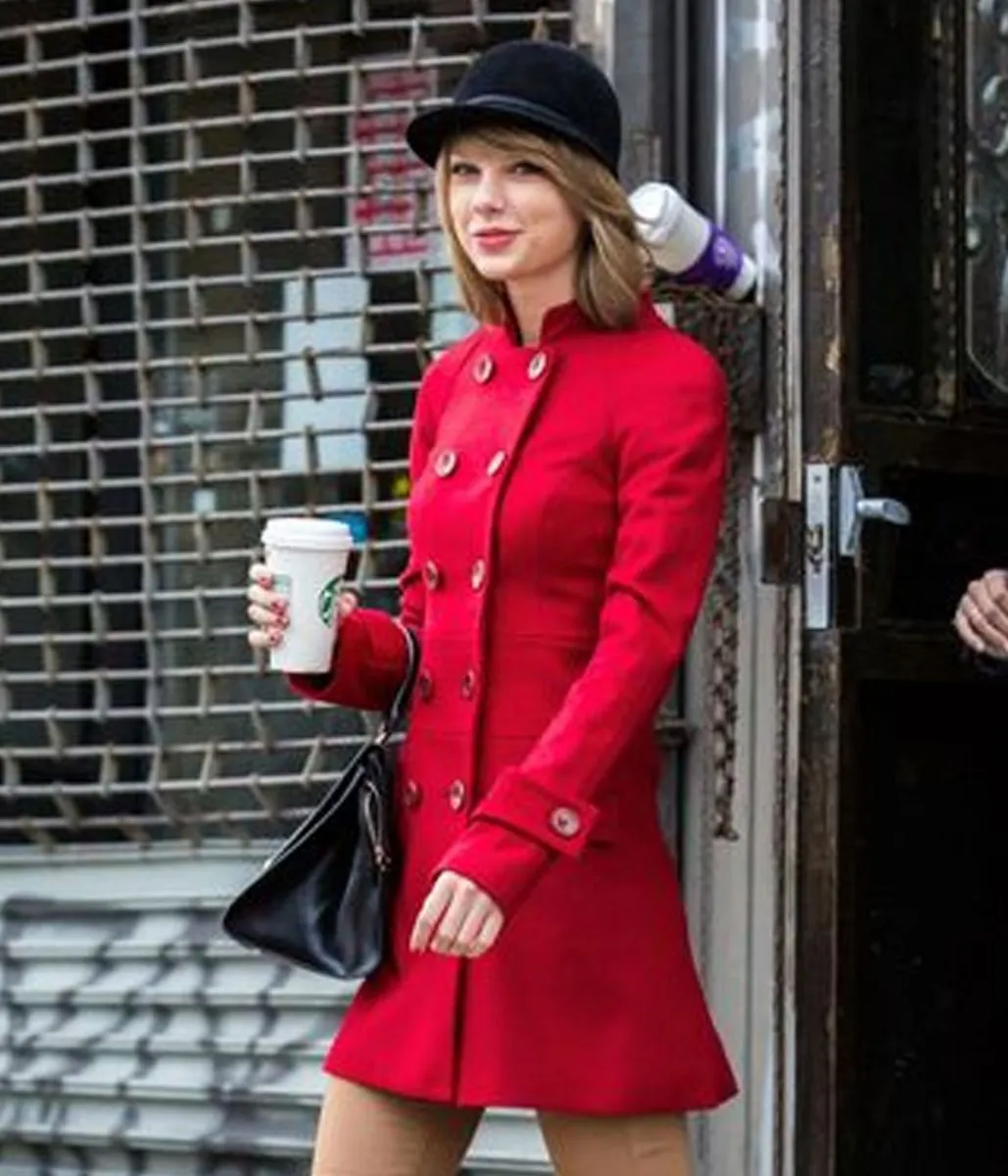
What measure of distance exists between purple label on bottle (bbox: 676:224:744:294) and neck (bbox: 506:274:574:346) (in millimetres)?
609

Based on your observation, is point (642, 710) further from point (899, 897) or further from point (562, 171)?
point (899, 897)

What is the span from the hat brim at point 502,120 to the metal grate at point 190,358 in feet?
4.63

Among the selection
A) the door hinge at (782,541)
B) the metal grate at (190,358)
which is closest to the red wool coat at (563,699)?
the door hinge at (782,541)

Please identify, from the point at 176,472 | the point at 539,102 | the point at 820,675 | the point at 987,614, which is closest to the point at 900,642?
the point at 820,675

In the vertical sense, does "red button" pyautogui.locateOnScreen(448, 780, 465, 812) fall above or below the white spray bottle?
below

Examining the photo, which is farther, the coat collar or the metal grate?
the metal grate

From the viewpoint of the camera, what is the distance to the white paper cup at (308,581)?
3131mm

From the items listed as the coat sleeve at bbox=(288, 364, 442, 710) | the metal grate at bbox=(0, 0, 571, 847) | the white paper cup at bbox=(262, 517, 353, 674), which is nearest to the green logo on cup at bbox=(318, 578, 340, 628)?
the white paper cup at bbox=(262, 517, 353, 674)

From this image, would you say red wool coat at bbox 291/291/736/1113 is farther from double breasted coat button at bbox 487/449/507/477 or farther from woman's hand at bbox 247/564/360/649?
woman's hand at bbox 247/564/360/649

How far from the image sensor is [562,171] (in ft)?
10.6

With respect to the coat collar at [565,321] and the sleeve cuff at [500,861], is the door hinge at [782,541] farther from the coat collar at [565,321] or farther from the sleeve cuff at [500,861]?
the sleeve cuff at [500,861]

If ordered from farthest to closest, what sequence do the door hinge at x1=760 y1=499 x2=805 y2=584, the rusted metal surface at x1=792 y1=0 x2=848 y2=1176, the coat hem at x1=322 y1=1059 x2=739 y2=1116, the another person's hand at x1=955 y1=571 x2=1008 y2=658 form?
the door hinge at x1=760 y1=499 x2=805 y2=584
the rusted metal surface at x1=792 y1=0 x2=848 y2=1176
the another person's hand at x1=955 y1=571 x2=1008 y2=658
the coat hem at x1=322 y1=1059 x2=739 y2=1116

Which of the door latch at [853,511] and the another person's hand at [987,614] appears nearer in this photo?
the another person's hand at [987,614]

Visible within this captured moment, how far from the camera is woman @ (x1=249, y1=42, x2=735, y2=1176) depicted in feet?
10.3
